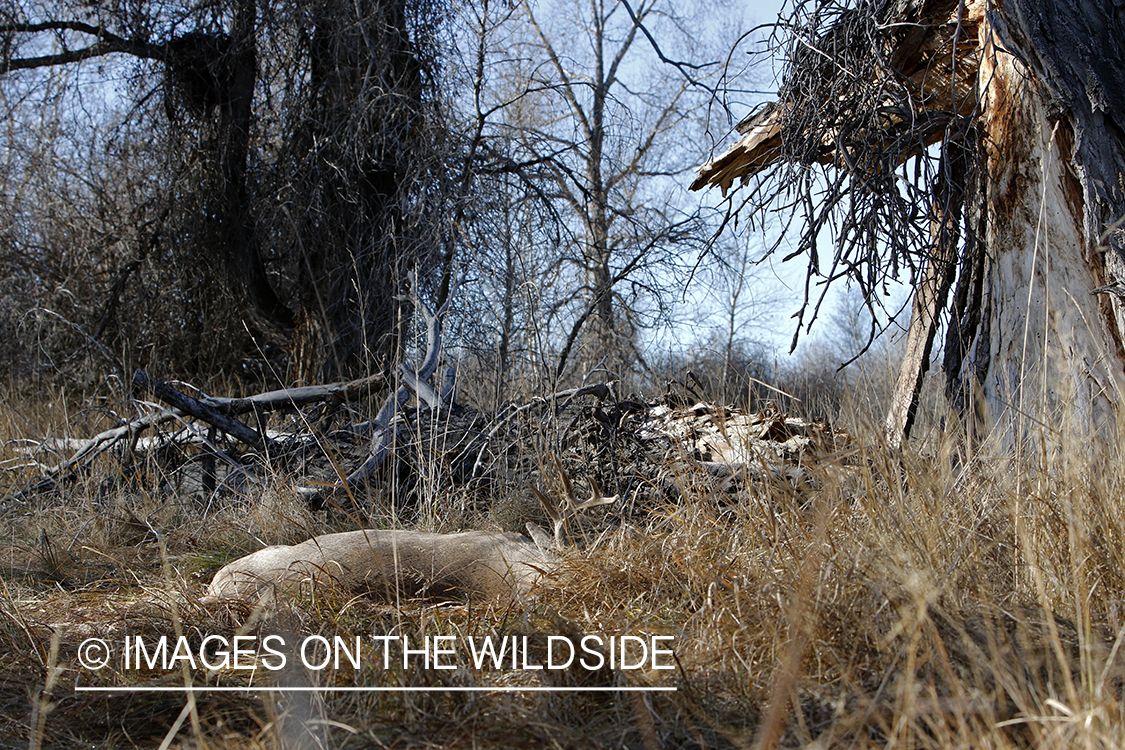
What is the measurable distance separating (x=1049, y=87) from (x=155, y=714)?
157 inches

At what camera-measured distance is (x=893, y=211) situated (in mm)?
3955

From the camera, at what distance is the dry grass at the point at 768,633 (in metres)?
1.63

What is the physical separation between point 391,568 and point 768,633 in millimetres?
1467

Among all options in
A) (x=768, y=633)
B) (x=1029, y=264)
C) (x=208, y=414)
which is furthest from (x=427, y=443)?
(x=1029, y=264)

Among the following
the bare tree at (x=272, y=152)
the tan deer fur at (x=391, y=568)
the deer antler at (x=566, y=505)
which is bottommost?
the tan deer fur at (x=391, y=568)

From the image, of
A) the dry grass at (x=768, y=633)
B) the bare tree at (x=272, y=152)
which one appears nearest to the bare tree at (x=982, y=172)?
the dry grass at (x=768, y=633)

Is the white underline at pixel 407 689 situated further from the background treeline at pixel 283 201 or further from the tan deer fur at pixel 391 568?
the background treeline at pixel 283 201

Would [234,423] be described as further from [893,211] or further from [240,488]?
[893,211]

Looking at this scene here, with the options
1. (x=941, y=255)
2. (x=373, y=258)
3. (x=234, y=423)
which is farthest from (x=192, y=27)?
(x=941, y=255)

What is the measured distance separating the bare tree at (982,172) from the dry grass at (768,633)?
0.62m

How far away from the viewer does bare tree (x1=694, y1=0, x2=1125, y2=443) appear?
10.4ft

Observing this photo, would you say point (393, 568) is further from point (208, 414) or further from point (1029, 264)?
point (1029, 264)

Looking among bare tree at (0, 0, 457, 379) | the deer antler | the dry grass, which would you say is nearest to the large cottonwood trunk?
the dry grass

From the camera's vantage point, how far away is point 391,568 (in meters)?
2.85
